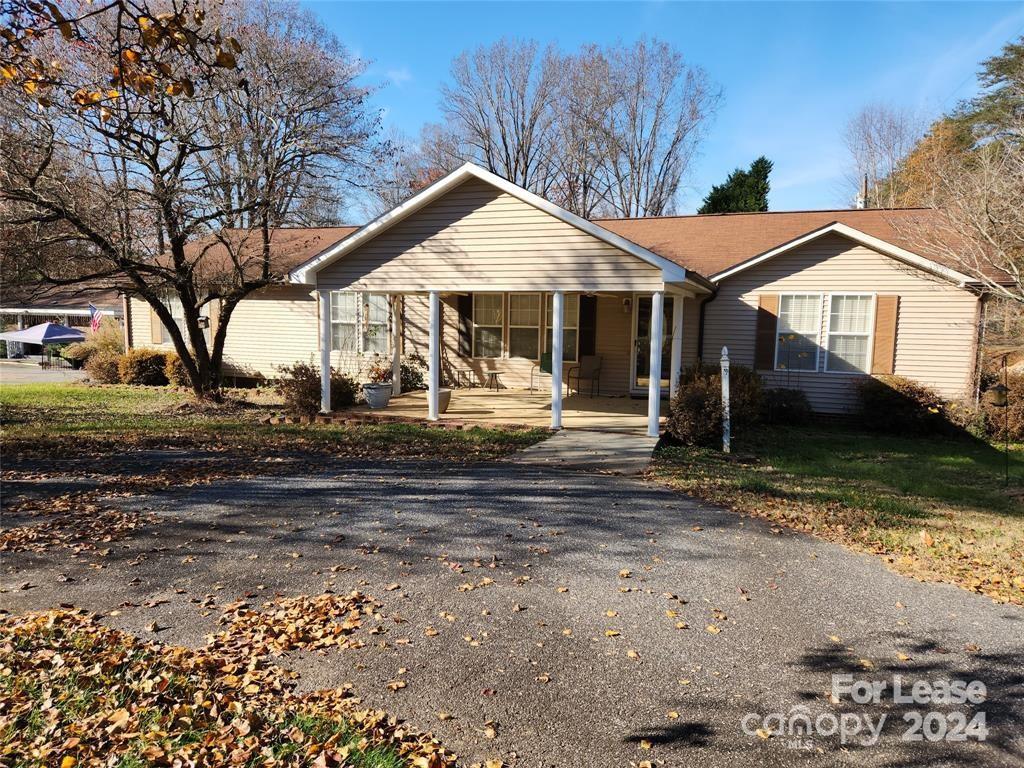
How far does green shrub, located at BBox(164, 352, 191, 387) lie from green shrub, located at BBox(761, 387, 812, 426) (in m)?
15.1

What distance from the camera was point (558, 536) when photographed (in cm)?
568

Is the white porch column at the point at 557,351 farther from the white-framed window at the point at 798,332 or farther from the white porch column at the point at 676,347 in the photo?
the white-framed window at the point at 798,332

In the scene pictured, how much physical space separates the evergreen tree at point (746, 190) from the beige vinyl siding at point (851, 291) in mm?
14024

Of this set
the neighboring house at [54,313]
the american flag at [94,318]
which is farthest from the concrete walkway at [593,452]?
the neighboring house at [54,313]

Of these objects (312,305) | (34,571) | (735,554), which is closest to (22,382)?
(312,305)

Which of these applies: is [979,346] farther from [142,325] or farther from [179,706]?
[142,325]

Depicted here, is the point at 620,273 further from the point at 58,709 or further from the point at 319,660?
the point at 58,709

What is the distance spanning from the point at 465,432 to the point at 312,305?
8456mm

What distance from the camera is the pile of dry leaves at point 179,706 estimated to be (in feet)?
9.12

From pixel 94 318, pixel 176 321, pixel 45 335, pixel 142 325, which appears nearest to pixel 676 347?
pixel 176 321

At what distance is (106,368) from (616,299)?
15146mm

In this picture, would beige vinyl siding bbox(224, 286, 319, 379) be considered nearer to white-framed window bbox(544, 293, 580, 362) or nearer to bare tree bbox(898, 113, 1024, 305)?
white-framed window bbox(544, 293, 580, 362)

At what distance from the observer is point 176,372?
58.7 ft

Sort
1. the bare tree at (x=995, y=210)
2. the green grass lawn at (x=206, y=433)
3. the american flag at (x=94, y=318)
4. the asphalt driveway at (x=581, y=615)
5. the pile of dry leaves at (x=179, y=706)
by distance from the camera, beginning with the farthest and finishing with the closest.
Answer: the american flag at (x=94, y=318), the green grass lawn at (x=206, y=433), the bare tree at (x=995, y=210), the asphalt driveway at (x=581, y=615), the pile of dry leaves at (x=179, y=706)
